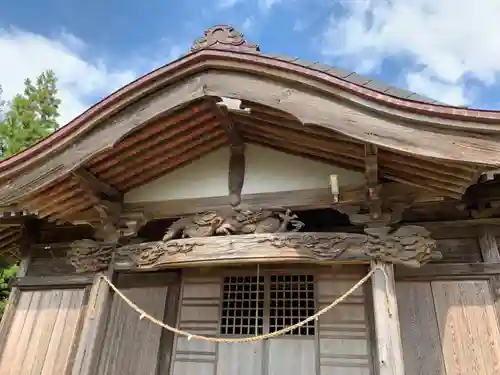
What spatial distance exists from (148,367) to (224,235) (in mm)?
2180

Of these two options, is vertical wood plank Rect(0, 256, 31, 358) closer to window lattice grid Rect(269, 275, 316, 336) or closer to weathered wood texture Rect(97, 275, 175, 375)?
weathered wood texture Rect(97, 275, 175, 375)

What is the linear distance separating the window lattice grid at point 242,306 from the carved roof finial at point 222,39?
2.98 meters

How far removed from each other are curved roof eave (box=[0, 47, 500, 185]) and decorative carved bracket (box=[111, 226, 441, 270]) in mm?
1190

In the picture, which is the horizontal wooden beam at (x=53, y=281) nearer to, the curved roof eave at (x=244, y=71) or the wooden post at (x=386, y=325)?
the curved roof eave at (x=244, y=71)

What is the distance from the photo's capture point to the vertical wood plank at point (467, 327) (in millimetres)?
4422

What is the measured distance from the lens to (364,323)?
201 inches

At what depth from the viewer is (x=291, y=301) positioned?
215 inches

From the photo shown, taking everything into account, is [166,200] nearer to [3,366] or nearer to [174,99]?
[174,99]

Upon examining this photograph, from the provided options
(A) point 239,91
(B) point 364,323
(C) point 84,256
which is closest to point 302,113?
(A) point 239,91

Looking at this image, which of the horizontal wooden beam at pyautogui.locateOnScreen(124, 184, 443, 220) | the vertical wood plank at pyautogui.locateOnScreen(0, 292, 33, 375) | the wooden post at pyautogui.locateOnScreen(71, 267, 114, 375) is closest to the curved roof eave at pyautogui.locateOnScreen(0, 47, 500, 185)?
the horizontal wooden beam at pyautogui.locateOnScreen(124, 184, 443, 220)

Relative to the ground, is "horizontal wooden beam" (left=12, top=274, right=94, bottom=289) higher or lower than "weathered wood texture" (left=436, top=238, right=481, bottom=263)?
lower

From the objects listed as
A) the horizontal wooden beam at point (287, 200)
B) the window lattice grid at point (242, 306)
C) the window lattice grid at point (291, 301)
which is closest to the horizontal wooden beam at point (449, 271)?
the horizontal wooden beam at point (287, 200)

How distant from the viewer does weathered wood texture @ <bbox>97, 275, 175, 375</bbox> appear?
5711 mm

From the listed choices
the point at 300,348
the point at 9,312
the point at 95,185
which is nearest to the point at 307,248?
the point at 300,348
